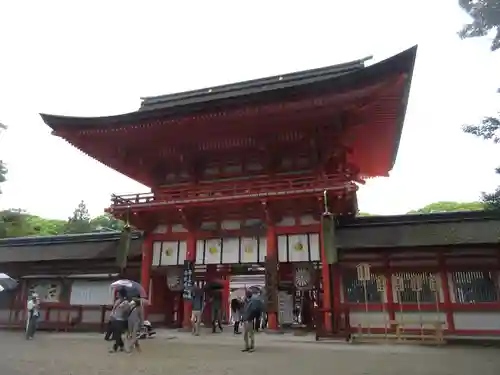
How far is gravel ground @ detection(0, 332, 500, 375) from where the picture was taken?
782 centimetres

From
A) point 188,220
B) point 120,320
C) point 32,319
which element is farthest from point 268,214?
point 32,319

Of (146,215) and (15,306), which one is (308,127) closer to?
(146,215)

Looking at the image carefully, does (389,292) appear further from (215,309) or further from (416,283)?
(215,309)

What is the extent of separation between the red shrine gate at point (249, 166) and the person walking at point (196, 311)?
4.08ft

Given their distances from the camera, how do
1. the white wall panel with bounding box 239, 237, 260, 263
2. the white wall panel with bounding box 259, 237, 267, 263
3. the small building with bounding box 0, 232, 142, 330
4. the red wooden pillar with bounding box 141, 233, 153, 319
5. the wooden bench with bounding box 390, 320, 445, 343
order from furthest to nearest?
the small building with bounding box 0, 232, 142, 330 < the red wooden pillar with bounding box 141, 233, 153, 319 < the white wall panel with bounding box 239, 237, 260, 263 < the white wall panel with bounding box 259, 237, 267, 263 < the wooden bench with bounding box 390, 320, 445, 343

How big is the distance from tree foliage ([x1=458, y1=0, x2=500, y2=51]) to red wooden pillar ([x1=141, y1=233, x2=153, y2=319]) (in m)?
13.8

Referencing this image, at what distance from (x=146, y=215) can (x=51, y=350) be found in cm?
703

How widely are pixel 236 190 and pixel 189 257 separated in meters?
3.39

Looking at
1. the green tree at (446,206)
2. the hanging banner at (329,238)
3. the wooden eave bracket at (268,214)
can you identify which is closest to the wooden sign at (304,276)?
the hanging banner at (329,238)

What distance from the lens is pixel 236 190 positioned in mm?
16250

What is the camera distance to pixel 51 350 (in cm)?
1119

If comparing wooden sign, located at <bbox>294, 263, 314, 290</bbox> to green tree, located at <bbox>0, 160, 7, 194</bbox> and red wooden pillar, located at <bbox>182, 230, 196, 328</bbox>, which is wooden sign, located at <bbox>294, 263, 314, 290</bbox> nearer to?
red wooden pillar, located at <bbox>182, 230, 196, 328</bbox>

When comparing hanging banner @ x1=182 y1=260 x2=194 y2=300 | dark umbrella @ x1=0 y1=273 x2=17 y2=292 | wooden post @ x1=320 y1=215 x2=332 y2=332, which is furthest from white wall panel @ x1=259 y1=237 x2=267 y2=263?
dark umbrella @ x1=0 y1=273 x2=17 y2=292

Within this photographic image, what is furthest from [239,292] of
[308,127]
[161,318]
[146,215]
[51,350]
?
[51,350]
